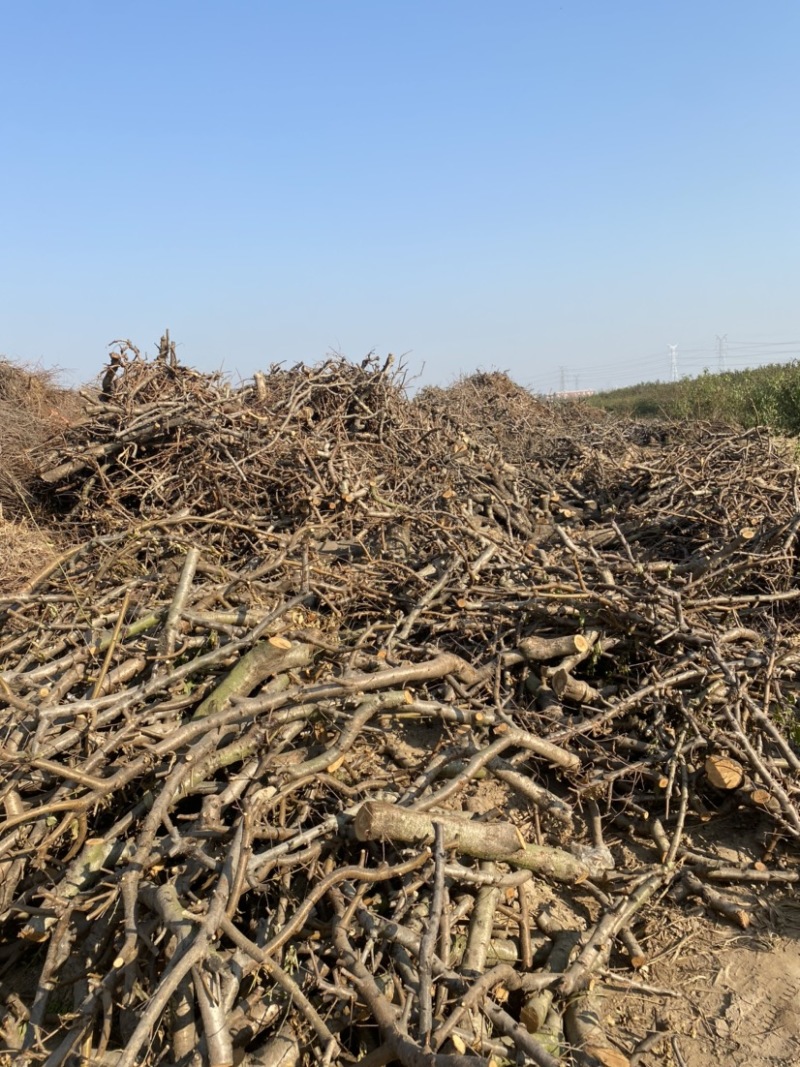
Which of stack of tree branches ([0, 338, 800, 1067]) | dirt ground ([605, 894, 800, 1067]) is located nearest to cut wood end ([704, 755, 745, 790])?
stack of tree branches ([0, 338, 800, 1067])

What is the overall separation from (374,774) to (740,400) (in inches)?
568

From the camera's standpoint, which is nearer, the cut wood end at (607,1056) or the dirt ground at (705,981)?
the cut wood end at (607,1056)

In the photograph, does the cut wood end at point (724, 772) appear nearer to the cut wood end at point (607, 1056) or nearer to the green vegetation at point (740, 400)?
the cut wood end at point (607, 1056)

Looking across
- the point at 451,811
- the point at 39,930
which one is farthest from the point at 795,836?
the point at 39,930

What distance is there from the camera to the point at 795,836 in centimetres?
334

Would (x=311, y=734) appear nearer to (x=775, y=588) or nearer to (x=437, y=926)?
(x=437, y=926)

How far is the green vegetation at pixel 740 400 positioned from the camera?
14.0 metres

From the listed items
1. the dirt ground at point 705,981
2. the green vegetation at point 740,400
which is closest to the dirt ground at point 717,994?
the dirt ground at point 705,981

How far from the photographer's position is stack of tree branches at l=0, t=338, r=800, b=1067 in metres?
2.41

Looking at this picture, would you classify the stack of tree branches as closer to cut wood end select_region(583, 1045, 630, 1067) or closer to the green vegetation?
cut wood end select_region(583, 1045, 630, 1067)

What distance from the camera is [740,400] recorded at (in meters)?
15.5

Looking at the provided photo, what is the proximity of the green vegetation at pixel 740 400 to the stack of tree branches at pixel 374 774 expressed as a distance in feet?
25.8


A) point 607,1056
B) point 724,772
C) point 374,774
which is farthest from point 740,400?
point 607,1056

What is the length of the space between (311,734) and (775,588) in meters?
2.81
